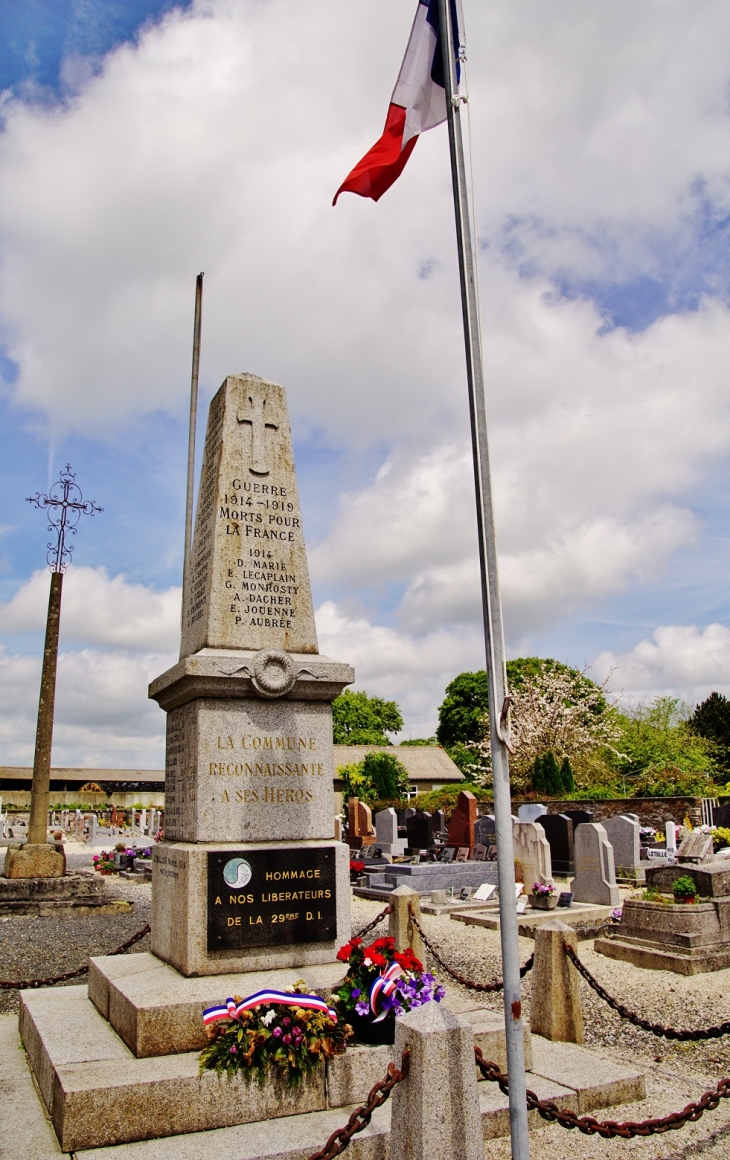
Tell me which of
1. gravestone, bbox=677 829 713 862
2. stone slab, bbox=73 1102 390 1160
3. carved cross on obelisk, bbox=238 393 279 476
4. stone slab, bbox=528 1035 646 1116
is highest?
carved cross on obelisk, bbox=238 393 279 476

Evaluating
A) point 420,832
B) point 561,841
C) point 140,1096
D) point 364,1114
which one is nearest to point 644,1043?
point 364,1114

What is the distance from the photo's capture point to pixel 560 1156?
4.54 meters

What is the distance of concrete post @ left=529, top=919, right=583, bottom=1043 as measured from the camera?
633 centimetres

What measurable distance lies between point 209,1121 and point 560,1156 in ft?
6.32

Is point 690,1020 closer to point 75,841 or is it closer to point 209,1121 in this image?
point 209,1121

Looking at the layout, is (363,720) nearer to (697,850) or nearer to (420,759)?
(420,759)

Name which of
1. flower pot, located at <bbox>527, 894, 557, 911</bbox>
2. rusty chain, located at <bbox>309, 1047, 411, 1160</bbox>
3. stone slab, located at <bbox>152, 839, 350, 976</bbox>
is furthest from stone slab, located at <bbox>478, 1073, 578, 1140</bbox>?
flower pot, located at <bbox>527, 894, 557, 911</bbox>

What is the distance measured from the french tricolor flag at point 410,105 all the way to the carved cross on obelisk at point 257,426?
211 cm

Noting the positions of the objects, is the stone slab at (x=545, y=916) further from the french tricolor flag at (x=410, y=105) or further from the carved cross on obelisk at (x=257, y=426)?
the french tricolor flag at (x=410, y=105)

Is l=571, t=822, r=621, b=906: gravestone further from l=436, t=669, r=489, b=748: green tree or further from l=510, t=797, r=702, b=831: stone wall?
l=436, t=669, r=489, b=748: green tree

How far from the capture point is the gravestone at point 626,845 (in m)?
18.2

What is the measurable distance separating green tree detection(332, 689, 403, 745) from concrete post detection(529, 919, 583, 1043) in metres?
57.4

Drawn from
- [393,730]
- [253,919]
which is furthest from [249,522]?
[393,730]

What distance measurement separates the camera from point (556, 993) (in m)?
6.37
